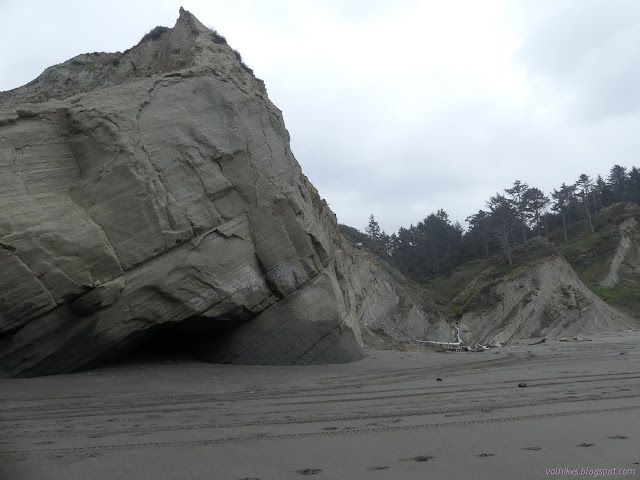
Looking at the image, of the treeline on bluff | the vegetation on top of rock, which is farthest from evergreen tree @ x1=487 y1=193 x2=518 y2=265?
the vegetation on top of rock

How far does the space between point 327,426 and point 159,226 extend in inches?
243

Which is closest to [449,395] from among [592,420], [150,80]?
[592,420]

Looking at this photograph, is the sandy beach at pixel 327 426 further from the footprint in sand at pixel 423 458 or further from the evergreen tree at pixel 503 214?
the evergreen tree at pixel 503 214

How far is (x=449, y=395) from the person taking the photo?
6840 mm

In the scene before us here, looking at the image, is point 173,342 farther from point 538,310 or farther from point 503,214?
point 503,214

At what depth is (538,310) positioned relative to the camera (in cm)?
2878

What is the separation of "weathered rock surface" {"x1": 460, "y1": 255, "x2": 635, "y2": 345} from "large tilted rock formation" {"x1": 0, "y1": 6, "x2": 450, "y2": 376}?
1852cm

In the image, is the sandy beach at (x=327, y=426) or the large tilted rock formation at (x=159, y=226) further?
the large tilted rock formation at (x=159, y=226)

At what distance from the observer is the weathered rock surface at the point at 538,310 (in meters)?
27.8

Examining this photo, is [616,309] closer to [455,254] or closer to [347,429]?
[455,254]

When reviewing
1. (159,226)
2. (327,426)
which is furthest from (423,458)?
(159,226)

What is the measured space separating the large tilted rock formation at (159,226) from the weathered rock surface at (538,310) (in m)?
18.5

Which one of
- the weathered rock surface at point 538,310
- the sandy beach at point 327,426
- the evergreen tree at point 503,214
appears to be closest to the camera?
the sandy beach at point 327,426

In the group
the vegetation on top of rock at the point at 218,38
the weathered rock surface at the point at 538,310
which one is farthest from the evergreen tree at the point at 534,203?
the vegetation on top of rock at the point at 218,38
